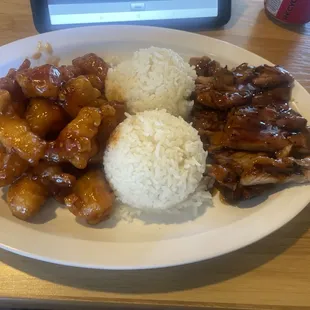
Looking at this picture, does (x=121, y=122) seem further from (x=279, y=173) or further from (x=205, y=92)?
(x=279, y=173)

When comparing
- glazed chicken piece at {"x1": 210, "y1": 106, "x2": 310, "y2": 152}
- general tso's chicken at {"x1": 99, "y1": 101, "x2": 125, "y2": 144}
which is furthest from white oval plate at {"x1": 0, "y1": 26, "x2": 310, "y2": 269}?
general tso's chicken at {"x1": 99, "y1": 101, "x2": 125, "y2": 144}

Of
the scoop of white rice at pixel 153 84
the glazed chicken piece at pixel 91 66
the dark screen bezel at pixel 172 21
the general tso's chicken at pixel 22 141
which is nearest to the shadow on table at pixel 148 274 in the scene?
the general tso's chicken at pixel 22 141

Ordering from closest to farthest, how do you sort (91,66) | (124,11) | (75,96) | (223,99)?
(75,96) < (223,99) < (91,66) < (124,11)

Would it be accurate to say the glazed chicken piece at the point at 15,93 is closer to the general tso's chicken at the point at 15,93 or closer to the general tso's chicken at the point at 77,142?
the general tso's chicken at the point at 15,93

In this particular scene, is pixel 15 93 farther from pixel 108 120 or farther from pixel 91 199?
pixel 91 199

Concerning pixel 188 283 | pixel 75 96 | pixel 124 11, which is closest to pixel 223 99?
pixel 75 96

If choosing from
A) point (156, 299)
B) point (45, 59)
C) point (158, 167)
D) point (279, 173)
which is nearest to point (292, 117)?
point (279, 173)
